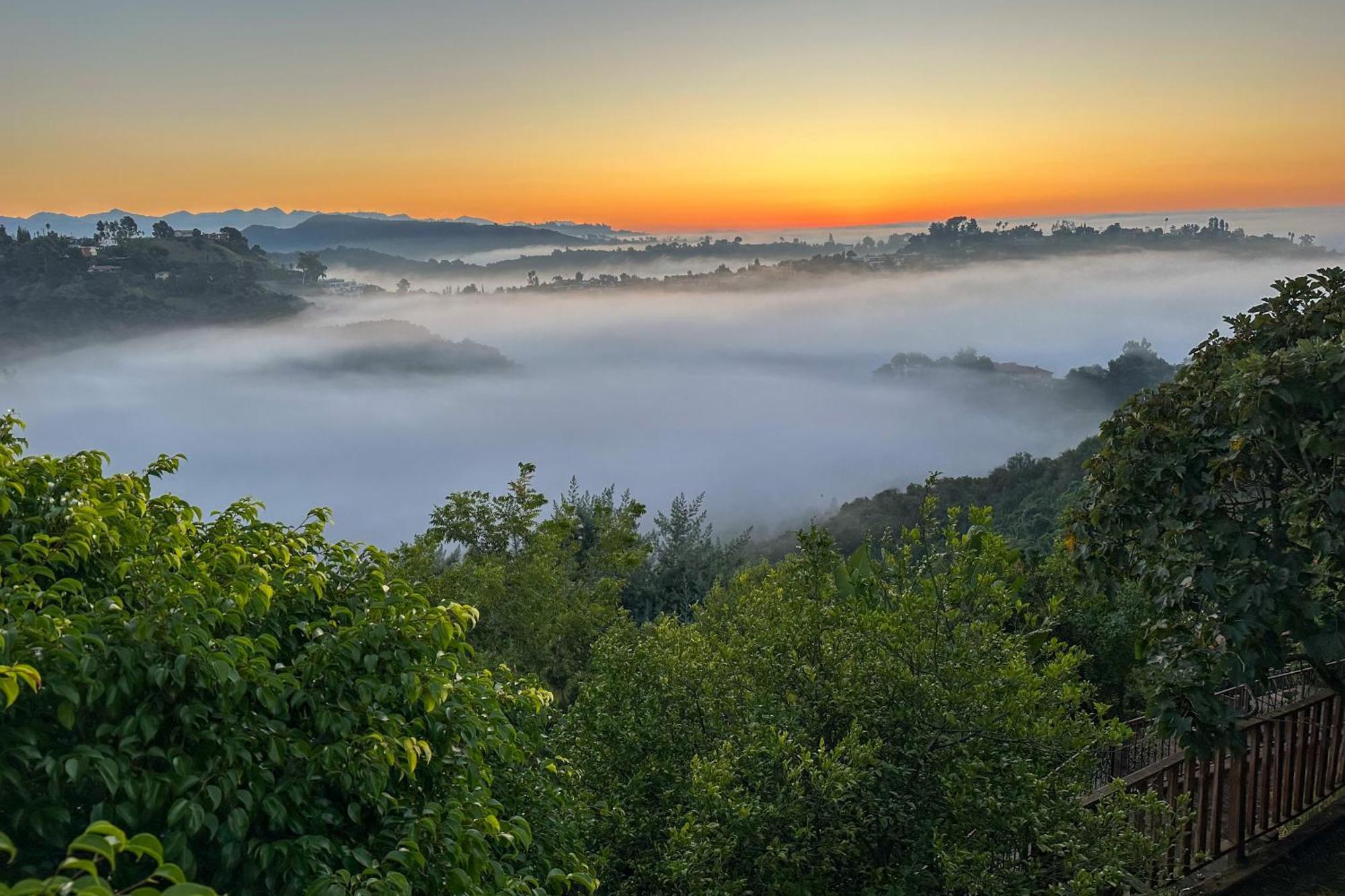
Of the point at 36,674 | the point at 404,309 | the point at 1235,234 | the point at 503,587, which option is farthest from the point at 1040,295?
the point at 36,674

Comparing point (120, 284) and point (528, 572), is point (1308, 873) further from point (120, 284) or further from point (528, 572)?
point (120, 284)

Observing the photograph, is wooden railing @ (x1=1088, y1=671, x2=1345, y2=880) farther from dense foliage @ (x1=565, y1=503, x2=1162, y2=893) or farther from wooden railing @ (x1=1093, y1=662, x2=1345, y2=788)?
wooden railing @ (x1=1093, y1=662, x2=1345, y2=788)

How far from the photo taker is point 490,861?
3.85m

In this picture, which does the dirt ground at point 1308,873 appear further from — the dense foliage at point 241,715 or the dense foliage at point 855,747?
the dense foliage at point 241,715

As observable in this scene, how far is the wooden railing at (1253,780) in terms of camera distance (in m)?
6.33

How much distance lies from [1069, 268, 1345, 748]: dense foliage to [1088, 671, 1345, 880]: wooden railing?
1.64 feet

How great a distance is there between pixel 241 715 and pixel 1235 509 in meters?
6.36

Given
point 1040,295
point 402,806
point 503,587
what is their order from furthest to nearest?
point 1040,295, point 503,587, point 402,806

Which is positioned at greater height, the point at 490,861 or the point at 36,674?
the point at 36,674

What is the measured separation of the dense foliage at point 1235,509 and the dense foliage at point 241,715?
4240mm

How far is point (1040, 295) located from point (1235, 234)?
63758mm

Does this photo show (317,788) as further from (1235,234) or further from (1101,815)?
(1235,234)

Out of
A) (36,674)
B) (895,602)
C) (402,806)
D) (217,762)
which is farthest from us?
(895,602)

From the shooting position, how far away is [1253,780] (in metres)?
7.00
